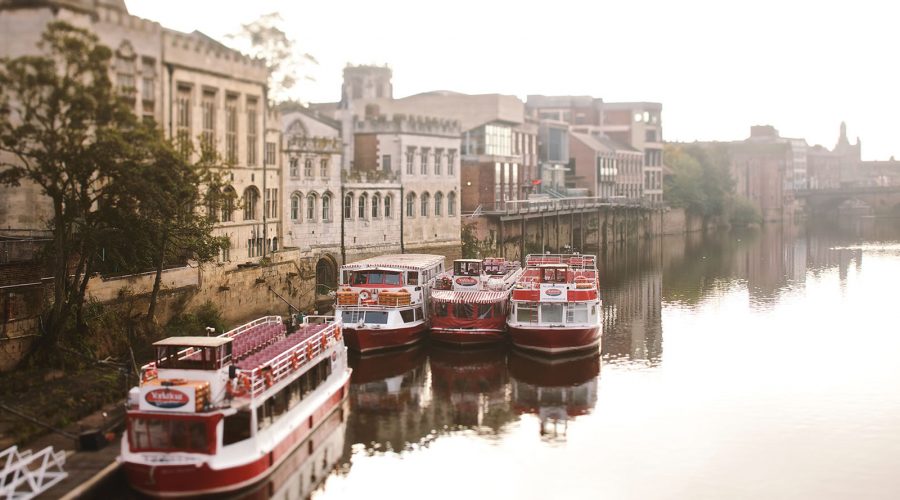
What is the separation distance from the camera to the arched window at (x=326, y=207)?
2440 inches

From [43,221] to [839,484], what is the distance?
28.8m

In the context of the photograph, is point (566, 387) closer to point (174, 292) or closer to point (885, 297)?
point (174, 292)

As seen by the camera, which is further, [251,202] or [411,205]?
[411,205]

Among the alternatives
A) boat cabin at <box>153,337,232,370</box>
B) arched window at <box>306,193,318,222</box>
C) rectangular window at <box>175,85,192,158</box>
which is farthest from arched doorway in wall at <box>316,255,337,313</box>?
boat cabin at <box>153,337,232,370</box>

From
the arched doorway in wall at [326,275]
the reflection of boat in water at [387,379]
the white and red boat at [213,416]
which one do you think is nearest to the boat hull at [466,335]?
the reflection of boat in water at [387,379]

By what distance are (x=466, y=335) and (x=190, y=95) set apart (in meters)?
16.7

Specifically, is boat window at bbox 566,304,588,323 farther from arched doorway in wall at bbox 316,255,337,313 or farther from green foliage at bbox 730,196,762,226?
green foliage at bbox 730,196,762,226

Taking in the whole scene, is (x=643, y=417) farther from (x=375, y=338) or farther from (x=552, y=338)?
(x=375, y=338)

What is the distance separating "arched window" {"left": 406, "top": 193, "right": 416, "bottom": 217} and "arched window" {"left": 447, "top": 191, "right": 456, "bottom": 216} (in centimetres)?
452

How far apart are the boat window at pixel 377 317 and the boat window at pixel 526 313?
235 inches

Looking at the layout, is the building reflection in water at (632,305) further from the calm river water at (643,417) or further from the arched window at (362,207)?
the arched window at (362,207)

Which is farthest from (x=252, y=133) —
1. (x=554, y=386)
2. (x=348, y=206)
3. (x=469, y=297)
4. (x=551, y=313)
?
(x=554, y=386)

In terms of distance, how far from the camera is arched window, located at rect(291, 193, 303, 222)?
5972cm

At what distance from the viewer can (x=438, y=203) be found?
74312 millimetres
